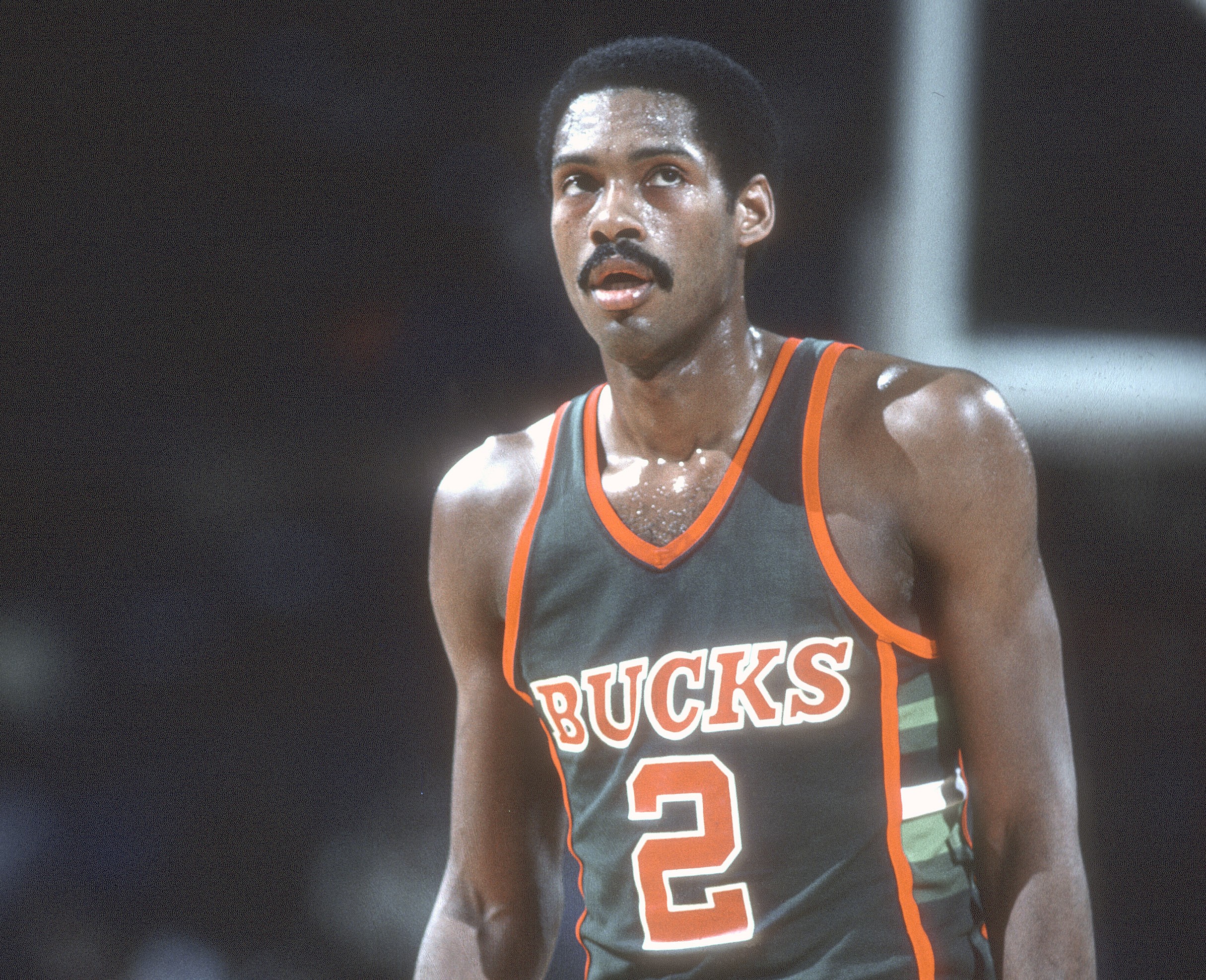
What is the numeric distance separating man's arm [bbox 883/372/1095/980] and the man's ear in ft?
1.01

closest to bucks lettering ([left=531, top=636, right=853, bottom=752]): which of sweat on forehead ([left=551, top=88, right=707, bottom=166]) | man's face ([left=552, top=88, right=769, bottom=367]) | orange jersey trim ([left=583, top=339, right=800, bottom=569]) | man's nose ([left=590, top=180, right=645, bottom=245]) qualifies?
orange jersey trim ([left=583, top=339, right=800, bottom=569])

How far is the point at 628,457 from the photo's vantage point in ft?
4.43

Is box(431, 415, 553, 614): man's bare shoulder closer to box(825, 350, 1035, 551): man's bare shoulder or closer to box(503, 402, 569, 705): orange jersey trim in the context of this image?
box(503, 402, 569, 705): orange jersey trim

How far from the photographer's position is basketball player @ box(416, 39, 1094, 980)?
115cm

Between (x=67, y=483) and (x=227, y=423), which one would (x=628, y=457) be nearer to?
(x=227, y=423)

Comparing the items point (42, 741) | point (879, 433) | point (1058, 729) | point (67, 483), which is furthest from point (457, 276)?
Answer: point (1058, 729)

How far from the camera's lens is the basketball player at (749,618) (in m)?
1.15

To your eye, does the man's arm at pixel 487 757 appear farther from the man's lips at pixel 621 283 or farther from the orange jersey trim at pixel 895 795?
the orange jersey trim at pixel 895 795

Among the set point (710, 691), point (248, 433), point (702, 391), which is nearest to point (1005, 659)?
point (710, 691)

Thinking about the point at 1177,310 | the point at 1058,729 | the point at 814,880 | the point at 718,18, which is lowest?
the point at 814,880

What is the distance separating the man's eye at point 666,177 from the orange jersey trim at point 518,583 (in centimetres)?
34

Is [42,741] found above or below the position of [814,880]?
above

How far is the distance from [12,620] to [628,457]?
1.03 meters

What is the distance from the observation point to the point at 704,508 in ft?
4.09
